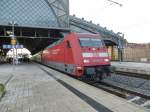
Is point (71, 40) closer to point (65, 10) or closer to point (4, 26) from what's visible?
point (4, 26)

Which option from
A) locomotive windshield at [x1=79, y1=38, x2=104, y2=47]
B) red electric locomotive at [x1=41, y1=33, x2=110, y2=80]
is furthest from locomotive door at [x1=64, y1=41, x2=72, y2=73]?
locomotive windshield at [x1=79, y1=38, x2=104, y2=47]

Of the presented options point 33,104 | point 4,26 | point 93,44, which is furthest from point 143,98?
point 4,26

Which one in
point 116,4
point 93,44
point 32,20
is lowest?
point 93,44

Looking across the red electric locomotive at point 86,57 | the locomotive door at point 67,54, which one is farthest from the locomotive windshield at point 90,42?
the locomotive door at point 67,54

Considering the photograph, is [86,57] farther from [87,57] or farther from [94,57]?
Answer: [94,57]

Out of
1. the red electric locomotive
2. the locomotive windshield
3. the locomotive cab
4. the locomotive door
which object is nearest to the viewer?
the red electric locomotive

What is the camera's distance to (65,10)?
60.5m

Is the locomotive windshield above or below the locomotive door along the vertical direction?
above

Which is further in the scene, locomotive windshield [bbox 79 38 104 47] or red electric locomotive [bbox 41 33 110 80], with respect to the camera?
locomotive windshield [bbox 79 38 104 47]

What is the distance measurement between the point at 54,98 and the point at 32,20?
5107 centimetres

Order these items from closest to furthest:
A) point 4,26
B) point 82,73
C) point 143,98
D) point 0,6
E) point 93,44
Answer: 1. point 143,98
2. point 82,73
3. point 93,44
4. point 4,26
5. point 0,6

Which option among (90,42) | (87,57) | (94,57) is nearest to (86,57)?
(87,57)

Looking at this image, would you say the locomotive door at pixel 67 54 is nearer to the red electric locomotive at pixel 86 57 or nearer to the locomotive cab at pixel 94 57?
the red electric locomotive at pixel 86 57

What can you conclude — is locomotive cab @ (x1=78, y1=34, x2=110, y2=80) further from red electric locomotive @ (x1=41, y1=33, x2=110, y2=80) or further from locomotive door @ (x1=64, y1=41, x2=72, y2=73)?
locomotive door @ (x1=64, y1=41, x2=72, y2=73)
